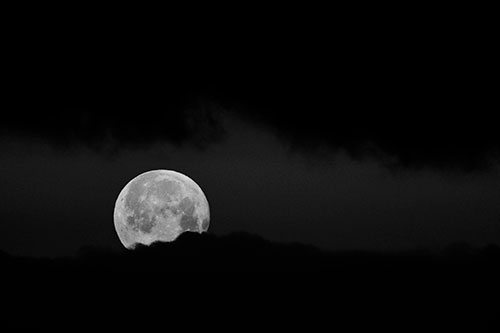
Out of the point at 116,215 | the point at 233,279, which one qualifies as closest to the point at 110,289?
the point at 116,215

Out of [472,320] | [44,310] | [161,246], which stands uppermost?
[161,246]

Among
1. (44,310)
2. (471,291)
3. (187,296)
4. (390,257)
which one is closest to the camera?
(44,310)

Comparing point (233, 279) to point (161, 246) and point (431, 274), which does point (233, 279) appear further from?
point (431, 274)

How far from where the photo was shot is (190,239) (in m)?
42.9

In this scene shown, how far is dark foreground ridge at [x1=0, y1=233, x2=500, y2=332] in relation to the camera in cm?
3453

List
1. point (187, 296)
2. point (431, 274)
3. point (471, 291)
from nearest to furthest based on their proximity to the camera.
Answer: point (187, 296)
point (471, 291)
point (431, 274)

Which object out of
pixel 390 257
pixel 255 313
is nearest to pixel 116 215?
pixel 255 313

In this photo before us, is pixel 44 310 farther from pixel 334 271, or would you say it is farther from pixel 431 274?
pixel 431 274

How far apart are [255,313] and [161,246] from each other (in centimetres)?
1008

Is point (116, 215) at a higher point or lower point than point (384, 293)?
higher

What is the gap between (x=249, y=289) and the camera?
131 feet

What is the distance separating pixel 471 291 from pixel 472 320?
18.3ft

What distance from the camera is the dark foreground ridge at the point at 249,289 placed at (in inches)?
1359

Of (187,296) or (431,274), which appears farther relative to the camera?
(431,274)
